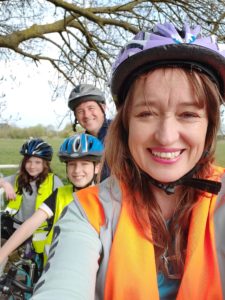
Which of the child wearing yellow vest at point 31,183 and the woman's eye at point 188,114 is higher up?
the woman's eye at point 188,114

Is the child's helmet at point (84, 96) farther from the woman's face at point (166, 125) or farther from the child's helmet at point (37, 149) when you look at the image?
the woman's face at point (166, 125)

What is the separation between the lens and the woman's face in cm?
151

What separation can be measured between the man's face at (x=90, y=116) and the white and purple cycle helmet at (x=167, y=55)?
2488mm

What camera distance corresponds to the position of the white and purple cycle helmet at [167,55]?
1.57 metres

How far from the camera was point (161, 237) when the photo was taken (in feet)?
5.10

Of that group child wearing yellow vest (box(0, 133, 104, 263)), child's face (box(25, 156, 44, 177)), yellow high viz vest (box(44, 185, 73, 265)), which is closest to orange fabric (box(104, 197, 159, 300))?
yellow high viz vest (box(44, 185, 73, 265))

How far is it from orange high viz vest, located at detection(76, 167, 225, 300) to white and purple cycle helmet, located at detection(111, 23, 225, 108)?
0.56 meters

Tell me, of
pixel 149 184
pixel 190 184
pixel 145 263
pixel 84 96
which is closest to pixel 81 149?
pixel 84 96

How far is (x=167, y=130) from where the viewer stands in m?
1.51

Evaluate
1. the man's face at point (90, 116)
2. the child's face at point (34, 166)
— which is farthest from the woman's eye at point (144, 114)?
the child's face at point (34, 166)

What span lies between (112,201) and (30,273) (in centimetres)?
232

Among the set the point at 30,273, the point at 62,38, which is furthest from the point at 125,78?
the point at 62,38

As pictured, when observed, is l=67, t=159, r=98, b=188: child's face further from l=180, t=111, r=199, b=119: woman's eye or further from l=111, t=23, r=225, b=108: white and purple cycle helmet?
l=180, t=111, r=199, b=119: woman's eye

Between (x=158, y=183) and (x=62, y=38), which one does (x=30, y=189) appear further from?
(x=62, y=38)
